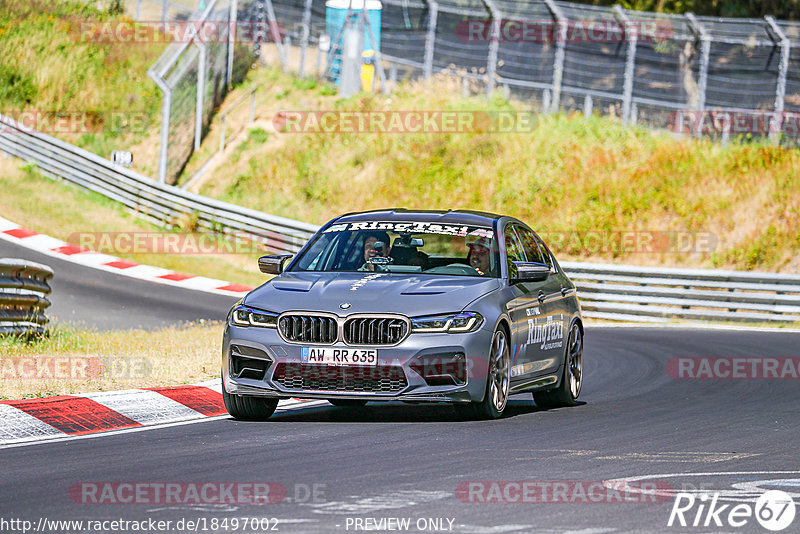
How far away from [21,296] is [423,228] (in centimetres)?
532

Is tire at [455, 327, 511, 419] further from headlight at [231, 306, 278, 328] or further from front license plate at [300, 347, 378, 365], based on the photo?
headlight at [231, 306, 278, 328]

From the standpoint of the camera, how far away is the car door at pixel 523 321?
1004 cm

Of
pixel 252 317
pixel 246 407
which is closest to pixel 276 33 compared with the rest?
pixel 246 407

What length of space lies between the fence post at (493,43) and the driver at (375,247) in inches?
865

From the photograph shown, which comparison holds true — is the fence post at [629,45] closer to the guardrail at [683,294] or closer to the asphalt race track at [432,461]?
the guardrail at [683,294]

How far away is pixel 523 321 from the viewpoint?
33.5 ft

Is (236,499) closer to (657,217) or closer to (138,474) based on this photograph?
(138,474)

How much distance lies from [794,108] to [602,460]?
24.3 m

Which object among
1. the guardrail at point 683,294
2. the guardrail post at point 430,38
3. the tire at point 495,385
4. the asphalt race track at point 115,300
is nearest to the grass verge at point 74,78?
the guardrail post at point 430,38

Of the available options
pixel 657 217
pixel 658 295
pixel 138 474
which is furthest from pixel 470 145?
pixel 138 474

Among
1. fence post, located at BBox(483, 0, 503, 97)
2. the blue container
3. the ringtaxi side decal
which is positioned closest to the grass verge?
the blue container

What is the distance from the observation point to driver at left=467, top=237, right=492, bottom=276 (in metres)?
10.3

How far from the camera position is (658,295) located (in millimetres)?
24875

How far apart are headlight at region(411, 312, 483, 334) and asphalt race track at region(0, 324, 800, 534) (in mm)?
679
